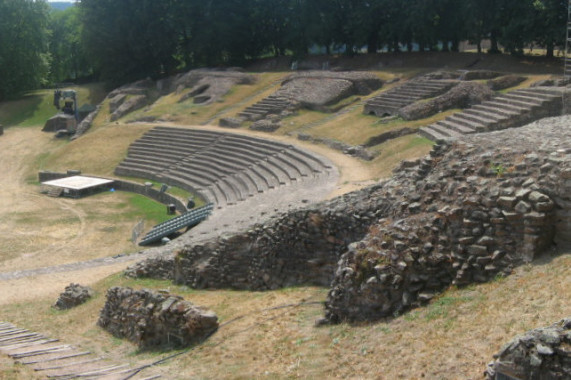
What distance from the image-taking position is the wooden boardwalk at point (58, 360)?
35.9 feet

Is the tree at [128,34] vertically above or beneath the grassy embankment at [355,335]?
above

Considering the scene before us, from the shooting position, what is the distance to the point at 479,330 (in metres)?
9.03

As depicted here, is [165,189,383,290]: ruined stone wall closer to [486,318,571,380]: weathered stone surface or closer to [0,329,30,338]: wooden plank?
[0,329,30,338]: wooden plank

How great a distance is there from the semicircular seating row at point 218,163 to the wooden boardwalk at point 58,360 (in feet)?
46.4

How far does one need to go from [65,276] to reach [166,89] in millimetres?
35399

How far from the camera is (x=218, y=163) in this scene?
112 ft

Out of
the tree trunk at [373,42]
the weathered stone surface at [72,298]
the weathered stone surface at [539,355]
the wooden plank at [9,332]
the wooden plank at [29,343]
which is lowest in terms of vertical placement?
the weathered stone surface at [72,298]

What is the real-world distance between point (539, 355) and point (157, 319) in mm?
7722

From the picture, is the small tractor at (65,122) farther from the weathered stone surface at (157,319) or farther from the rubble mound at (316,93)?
the weathered stone surface at (157,319)

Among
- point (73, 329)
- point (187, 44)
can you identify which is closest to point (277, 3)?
point (187, 44)

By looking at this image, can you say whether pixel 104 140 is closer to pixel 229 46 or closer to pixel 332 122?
pixel 332 122

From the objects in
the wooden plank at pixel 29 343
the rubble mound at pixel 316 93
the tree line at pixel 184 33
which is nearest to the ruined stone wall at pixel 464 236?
the wooden plank at pixel 29 343

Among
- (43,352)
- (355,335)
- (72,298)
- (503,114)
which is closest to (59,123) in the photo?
(503,114)

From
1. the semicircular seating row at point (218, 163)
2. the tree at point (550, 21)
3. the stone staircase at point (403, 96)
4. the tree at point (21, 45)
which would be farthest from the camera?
the tree at point (21, 45)
